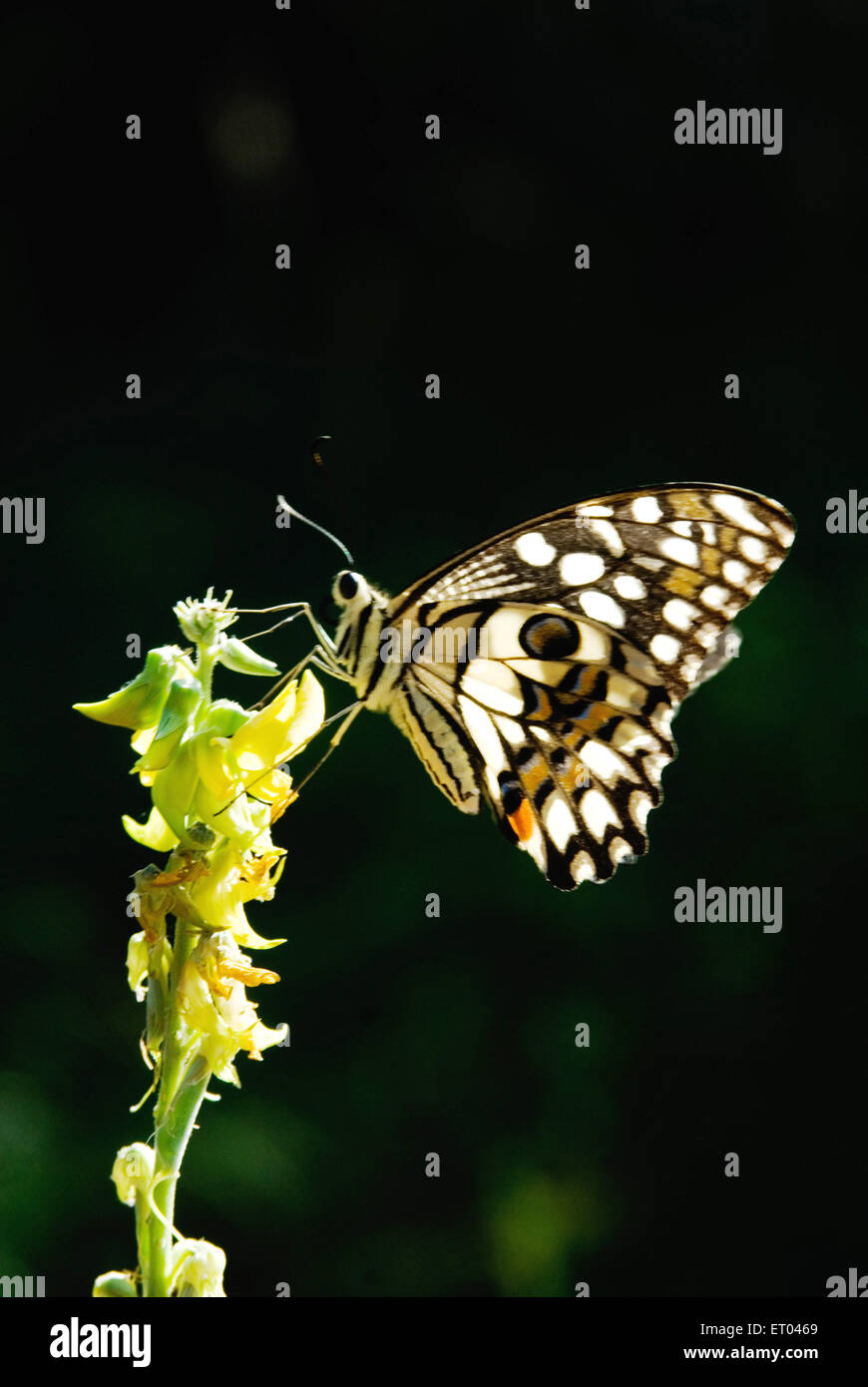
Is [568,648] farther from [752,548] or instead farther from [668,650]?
[752,548]

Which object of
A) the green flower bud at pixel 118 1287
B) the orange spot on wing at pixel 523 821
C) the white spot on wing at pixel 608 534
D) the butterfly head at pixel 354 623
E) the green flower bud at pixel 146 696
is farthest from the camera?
the orange spot on wing at pixel 523 821

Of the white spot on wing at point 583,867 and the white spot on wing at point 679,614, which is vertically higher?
the white spot on wing at point 679,614

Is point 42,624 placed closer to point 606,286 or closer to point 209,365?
point 209,365

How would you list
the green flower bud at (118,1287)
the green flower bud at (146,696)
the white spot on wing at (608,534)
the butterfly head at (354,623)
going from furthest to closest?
the white spot on wing at (608,534), the butterfly head at (354,623), the green flower bud at (146,696), the green flower bud at (118,1287)

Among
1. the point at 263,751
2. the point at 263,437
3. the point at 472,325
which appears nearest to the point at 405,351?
the point at 472,325

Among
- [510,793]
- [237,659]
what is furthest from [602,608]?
[237,659]

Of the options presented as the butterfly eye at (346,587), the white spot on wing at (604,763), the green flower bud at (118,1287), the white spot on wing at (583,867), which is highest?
the butterfly eye at (346,587)

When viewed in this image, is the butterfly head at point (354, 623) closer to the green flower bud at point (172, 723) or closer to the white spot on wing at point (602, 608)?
the white spot on wing at point (602, 608)

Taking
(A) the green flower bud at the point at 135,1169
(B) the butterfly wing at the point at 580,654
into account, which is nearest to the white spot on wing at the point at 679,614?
(B) the butterfly wing at the point at 580,654
